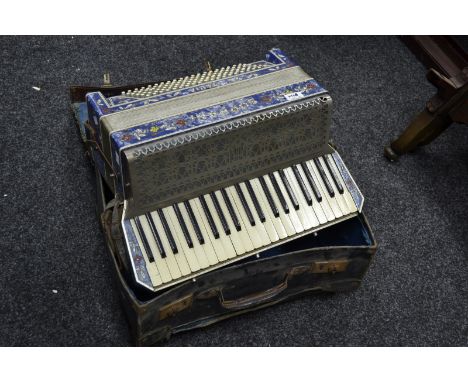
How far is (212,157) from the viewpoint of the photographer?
170 cm

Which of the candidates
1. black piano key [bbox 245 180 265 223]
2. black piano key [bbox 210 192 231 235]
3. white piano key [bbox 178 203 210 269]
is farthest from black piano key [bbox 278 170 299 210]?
white piano key [bbox 178 203 210 269]

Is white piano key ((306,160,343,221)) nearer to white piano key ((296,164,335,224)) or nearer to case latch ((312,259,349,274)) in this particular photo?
white piano key ((296,164,335,224))

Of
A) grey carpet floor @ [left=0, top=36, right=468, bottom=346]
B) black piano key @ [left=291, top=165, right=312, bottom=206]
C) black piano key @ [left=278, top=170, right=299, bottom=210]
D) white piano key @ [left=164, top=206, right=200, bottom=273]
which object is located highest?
black piano key @ [left=291, top=165, right=312, bottom=206]

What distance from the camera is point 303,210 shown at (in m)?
1.80

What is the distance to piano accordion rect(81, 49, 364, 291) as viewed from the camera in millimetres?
1627

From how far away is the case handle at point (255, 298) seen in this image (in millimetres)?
1775

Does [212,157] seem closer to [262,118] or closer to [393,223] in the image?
[262,118]

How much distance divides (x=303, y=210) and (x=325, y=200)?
9 centimetres

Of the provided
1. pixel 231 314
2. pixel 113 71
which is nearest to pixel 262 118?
pixel 231 314

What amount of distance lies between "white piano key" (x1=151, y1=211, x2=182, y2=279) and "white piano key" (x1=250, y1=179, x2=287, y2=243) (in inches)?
12.4

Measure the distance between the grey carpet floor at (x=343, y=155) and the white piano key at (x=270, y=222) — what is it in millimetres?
349

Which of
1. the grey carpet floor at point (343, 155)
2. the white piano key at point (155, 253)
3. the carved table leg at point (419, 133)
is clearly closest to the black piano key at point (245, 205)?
the white piano key at point (155, 253)

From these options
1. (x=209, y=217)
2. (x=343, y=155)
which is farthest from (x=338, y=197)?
(x=343, y=155)

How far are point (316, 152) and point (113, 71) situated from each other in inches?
49.9
